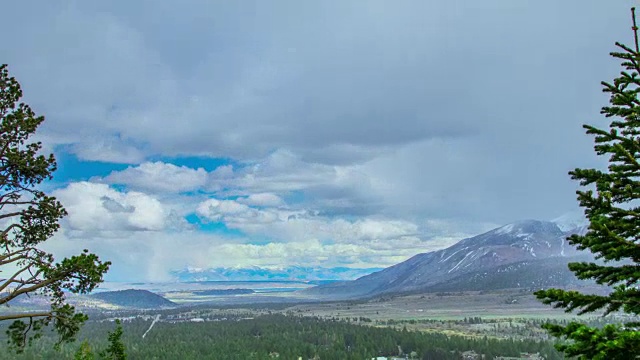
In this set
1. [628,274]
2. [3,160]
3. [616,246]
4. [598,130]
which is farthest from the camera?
[3,160]

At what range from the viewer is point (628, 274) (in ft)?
50.1

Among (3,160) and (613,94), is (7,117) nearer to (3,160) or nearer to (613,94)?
(3,160)

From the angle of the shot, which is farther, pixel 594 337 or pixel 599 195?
pixel 599 195

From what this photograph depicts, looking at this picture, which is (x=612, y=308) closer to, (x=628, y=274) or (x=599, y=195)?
(x=628, y=274)

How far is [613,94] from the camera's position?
17.2 m

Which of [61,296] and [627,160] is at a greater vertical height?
[627,160]

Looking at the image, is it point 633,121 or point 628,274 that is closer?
point 628,274

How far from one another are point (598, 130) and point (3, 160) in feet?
92.8

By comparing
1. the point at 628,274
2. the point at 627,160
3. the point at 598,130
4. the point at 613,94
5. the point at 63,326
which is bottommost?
the point at 63,326

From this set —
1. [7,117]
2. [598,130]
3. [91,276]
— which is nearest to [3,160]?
[7,117]

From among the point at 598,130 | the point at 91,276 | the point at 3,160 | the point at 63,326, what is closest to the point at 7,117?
the point at 3,160

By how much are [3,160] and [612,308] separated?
95.2ft

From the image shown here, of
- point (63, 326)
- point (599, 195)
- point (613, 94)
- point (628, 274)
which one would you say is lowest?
point (63, 326)

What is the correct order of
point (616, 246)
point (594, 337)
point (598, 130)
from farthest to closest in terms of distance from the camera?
point (598, 130) → point (616, 246) → point (594, 337)
